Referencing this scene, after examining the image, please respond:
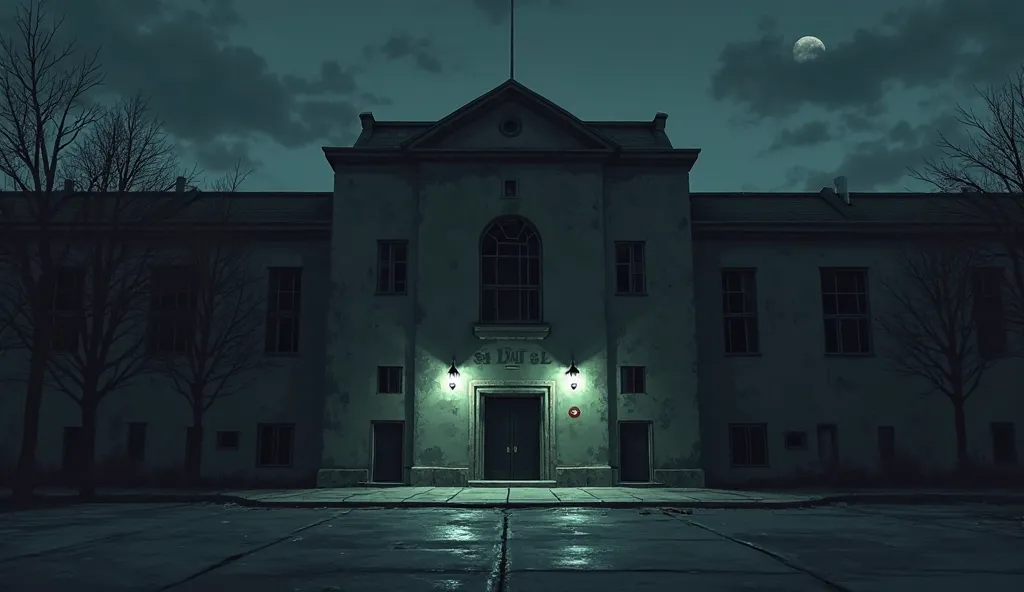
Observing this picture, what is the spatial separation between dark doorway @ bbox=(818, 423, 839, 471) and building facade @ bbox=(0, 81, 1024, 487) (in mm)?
69

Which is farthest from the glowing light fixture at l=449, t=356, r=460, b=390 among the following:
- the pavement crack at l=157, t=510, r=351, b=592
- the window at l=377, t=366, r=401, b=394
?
the pavement crack at l=157, t=510, r=351, b=592

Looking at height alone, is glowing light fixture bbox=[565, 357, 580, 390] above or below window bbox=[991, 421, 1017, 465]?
above

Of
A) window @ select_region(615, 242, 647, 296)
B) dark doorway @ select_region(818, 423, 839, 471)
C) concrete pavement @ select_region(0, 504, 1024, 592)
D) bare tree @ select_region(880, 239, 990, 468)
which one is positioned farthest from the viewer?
dark doorway @ select_region(818, 423, 839, 471)

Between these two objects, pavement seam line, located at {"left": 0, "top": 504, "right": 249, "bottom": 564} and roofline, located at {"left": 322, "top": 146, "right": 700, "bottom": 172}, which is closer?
pavement seam line, located at {"left": 0, "top": 504, "right": 249, "bottom": 564}

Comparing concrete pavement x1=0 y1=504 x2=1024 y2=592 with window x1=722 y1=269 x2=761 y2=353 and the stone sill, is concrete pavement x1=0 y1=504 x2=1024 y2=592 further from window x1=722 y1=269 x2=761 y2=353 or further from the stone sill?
window x1=722 y1=269 x2=761 y2=353

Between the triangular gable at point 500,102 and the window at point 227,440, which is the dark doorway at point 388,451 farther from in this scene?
the triangular gable at point 500,102

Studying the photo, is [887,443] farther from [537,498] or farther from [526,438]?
[537,498]

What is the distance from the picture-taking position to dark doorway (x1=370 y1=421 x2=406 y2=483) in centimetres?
2578

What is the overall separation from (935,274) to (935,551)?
19906mm

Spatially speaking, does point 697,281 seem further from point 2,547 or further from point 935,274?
point 2,547

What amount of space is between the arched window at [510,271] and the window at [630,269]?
2.78 metres

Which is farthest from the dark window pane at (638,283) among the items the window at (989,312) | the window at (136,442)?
the window at (136,442)

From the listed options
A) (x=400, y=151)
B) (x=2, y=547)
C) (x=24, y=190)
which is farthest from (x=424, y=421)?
(x=2, y=547)

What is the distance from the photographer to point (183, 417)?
89.0 feet
